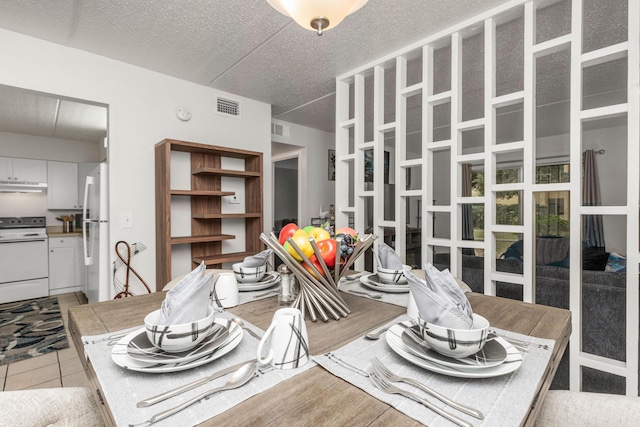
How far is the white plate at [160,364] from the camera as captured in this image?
0.66 metres

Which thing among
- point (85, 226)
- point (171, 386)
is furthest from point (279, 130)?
point (171, 386)

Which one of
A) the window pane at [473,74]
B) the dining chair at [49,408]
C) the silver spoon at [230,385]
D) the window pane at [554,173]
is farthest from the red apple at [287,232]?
the window pane at [554,173]

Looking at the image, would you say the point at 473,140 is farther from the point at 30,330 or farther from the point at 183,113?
the point at 30,330

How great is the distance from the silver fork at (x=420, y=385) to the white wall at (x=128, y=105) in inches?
102

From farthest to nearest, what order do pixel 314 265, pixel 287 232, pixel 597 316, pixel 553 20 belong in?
pixel 553 20 < pixel 597 316 < pixel 287 232 < pixel 314 265

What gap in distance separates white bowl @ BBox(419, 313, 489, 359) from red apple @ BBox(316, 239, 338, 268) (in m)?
0.40

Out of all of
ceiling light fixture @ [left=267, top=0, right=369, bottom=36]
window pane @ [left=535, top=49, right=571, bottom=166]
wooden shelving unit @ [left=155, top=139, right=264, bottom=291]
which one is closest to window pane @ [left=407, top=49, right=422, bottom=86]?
window pane @ [left=535, top=49, right=571, bottom=166]

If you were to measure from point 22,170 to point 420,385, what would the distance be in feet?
19.3

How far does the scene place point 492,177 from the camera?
1947 mm

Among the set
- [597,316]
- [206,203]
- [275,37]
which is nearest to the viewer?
[597,316]

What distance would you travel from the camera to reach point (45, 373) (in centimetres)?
223

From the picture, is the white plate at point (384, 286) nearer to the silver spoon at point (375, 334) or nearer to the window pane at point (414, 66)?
the silver spoon at point (375, 334)

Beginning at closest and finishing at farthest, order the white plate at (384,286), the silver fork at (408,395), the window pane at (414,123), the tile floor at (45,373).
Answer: the silver fork at (408,395) < the white plate at (384,286) < the tile floor at (45,373) < the window pane at (414,123)

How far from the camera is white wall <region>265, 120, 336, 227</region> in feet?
14.6
